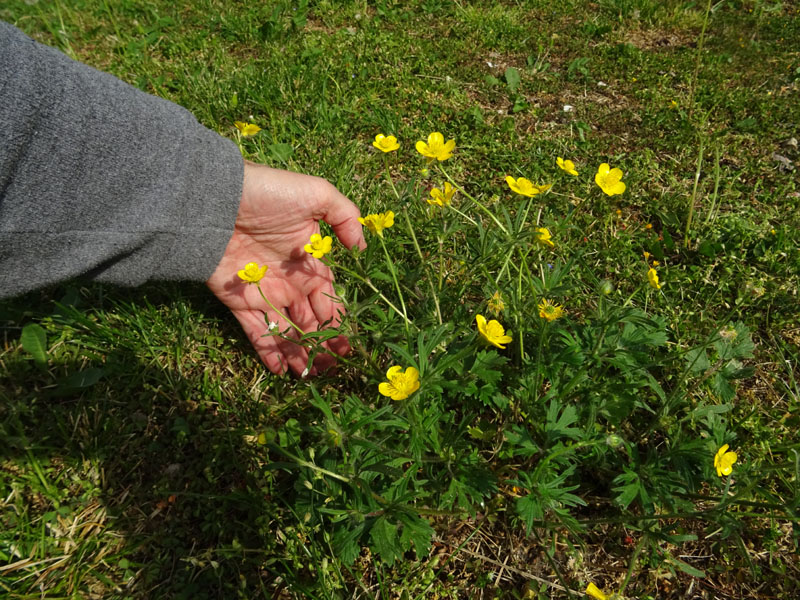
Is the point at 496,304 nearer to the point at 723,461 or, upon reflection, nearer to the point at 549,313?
the point at 549,313

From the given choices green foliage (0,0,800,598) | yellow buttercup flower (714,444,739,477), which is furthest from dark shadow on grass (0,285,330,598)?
yellow buttercup flower (714,444,739,477)

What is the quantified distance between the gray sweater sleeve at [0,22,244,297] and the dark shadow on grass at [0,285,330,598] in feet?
1.39

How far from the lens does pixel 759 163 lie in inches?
112

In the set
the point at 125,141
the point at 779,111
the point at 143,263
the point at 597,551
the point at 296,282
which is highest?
the point at 125,141

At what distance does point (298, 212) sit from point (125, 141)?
26.8 inches

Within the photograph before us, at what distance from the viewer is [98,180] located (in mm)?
1719

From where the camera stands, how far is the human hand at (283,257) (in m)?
2.07

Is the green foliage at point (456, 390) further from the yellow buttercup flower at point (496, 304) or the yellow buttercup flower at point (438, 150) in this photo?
the yellow buttercup flower at point (438, 150)

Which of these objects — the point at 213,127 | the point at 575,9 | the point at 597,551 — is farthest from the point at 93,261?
the point at 575,9

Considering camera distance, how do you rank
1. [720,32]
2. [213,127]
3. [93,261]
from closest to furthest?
1. [93,261]
2. [213,127]
3. [720,32]

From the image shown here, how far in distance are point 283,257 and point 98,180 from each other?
0.79 meters

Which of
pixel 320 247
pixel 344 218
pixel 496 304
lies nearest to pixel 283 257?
pixel 344 218

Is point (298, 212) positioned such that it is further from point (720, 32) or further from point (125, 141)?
point (720, 32)

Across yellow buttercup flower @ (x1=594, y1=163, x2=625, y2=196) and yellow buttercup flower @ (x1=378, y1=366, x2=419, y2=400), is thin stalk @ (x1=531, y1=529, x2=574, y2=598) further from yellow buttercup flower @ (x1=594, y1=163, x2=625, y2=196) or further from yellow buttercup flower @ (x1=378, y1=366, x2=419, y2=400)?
yellow buttercup flower @ (x1=594, y1=163, x2=625, y2=196)
